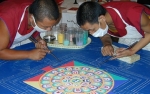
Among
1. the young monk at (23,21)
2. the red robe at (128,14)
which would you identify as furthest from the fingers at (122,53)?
the young monk at (23,21)

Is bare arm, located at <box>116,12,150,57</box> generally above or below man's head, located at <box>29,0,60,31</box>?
below

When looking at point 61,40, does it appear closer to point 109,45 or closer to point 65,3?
point 109,45

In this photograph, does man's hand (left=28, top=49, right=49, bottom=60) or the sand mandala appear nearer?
the sand mandala

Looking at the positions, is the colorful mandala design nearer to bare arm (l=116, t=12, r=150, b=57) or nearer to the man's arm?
bare arm (l=116, t=12, r=150, b=57)

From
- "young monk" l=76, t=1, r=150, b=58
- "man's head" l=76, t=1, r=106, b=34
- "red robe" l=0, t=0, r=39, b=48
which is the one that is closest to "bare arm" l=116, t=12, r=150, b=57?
"young monk" l=76, t=1, r=150, b=58

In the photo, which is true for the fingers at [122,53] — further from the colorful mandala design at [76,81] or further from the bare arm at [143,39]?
the colorful mandala design at [76,81]

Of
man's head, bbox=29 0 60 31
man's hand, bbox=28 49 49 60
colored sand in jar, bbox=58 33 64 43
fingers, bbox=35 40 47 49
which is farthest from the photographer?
colored sand in jar, bbox=58 33 64 43

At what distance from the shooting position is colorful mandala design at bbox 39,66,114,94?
1294 mm

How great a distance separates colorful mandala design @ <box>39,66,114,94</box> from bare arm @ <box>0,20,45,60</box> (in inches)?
8.8

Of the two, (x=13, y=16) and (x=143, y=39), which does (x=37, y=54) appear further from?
(x=143, y=39)

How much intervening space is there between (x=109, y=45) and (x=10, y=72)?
76 centimetres

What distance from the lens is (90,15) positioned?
1597mm

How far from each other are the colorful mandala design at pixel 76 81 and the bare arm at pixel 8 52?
0.73 feet

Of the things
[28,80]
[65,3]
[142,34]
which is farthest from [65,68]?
[65,3]
